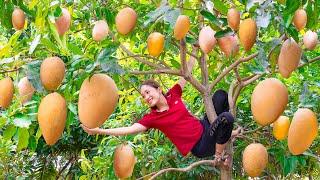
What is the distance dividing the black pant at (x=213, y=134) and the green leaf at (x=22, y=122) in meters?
0.82

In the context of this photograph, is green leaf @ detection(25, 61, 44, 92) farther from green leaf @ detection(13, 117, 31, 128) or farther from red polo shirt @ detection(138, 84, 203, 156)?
red polo shirt @ detection(138, 84, 203, 156)

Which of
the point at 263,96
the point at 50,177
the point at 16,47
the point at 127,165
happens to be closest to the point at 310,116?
the point at 263,96

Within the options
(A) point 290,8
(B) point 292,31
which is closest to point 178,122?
(B) point 292,31

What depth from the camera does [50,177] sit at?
233 inches

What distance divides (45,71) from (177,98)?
128cm

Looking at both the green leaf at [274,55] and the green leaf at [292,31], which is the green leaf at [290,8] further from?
the green leaf at [274,55]

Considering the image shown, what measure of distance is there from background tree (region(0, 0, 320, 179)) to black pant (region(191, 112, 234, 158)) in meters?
0.10

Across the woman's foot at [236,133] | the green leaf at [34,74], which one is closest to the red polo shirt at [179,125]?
the woman's foot at [236,133]

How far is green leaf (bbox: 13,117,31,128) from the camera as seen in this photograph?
149 centimetres

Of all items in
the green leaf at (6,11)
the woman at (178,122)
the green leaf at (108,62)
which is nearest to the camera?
the green leaf at (108,62)

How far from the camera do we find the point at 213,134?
2168mm

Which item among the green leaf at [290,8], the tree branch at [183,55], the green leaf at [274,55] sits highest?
the green leaf at [290,8]

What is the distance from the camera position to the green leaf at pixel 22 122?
149cm

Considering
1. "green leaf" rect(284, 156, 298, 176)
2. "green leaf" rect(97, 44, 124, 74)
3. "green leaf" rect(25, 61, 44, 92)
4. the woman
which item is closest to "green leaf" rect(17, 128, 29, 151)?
"green leaf" rect(25, 61, 44, 92)
